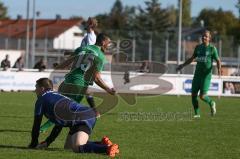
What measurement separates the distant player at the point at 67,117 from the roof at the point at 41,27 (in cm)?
8122

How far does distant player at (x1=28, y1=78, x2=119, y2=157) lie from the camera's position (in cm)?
1005

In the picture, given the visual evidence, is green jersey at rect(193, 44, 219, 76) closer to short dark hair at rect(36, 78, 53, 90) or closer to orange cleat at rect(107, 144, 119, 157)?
short dark hair at rect(36, 78, 53, 90)

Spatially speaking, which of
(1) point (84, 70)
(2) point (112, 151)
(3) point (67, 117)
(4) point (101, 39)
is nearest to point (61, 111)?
(3) point (67, 117)

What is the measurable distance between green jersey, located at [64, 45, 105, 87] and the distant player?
59.8 inches

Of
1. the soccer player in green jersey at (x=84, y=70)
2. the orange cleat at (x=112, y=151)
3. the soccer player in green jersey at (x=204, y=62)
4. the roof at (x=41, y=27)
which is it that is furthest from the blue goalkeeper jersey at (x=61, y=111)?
the roof at (x=41, y=27)

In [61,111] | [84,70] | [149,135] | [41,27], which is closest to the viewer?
[61,111]

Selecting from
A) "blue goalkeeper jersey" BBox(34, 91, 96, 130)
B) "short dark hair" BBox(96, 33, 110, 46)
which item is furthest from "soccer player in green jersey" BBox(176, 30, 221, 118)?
"blue goalkeeper jersey" BBox(34, 91, 96, 130)

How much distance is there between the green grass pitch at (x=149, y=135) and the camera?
10.3 m

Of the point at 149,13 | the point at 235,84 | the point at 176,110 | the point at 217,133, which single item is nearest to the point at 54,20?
the point at 149,13

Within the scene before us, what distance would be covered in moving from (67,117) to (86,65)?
6.05 feet

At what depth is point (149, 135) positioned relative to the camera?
43.4 feet

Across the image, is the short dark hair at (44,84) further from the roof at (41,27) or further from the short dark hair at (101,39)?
the roof at (41,27)

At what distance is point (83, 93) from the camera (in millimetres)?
12477

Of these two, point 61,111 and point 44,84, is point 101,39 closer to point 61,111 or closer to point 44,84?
point 44,84
